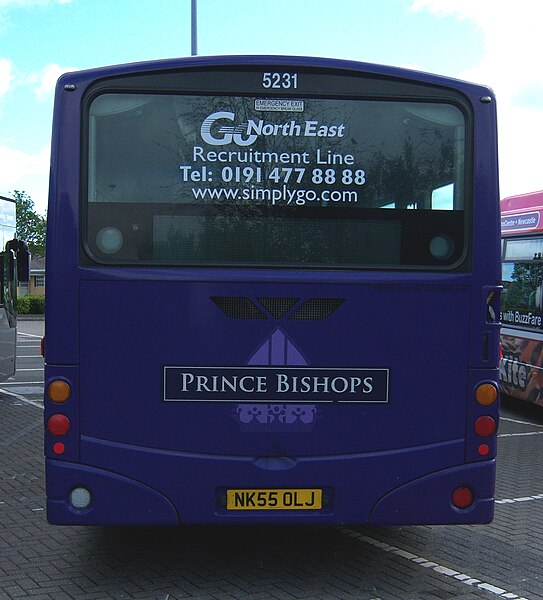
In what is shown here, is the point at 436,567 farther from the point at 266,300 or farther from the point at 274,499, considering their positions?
the point at 266,300

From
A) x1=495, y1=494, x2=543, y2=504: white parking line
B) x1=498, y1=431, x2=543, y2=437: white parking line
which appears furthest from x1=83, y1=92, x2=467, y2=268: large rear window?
x1=498, y1=431, x2=543, y2=437: white parking line

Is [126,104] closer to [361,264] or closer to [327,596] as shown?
[361,264]

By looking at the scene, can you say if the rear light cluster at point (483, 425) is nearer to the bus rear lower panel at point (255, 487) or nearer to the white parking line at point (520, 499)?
the bus rear lower panel at point (255, 487)

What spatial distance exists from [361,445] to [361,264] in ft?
3.48

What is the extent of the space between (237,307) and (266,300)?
173 mm

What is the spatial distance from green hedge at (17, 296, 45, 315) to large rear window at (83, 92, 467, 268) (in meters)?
44.3

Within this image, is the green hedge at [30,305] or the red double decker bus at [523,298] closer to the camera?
the red double decker bus at [523,298]

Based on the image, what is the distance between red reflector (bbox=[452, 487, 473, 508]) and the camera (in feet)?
17.4

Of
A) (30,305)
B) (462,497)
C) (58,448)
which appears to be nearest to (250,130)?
(58,448)

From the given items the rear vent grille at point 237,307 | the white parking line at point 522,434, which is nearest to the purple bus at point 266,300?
the rear vent grille at point 237,307

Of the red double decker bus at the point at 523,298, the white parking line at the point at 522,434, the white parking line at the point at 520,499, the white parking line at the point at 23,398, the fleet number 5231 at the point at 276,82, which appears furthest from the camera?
the white parking line at the point at 23,398

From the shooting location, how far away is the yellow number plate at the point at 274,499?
518 centimetres

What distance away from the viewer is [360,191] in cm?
526

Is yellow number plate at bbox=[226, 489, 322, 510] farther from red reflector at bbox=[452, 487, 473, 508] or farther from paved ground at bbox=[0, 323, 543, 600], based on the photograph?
red reflector at bbox=[452, 487, 473, 508]
